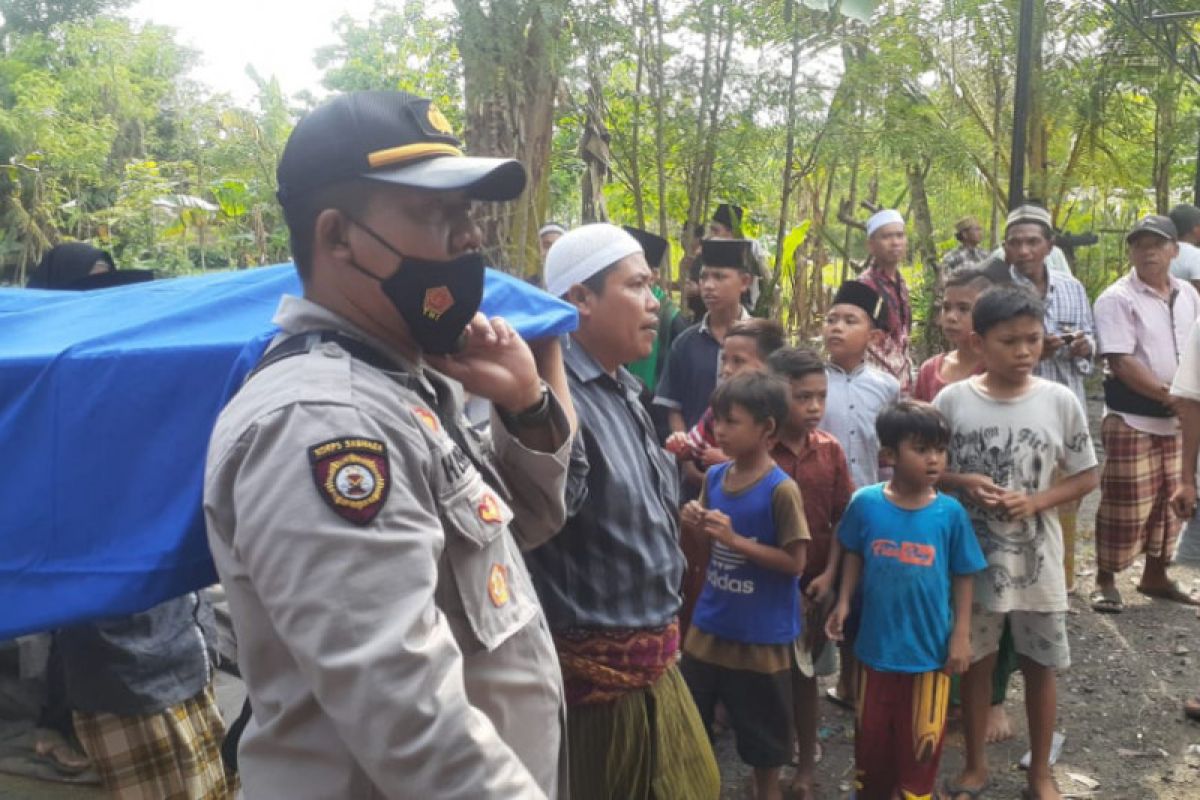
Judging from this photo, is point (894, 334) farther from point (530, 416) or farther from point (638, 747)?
point (530, 416)

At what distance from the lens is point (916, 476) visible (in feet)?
10.7

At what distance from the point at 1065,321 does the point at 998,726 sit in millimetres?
2087

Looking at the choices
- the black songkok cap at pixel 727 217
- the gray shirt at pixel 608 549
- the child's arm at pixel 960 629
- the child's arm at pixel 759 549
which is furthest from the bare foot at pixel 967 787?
the black songkok cap at pixel 727 217

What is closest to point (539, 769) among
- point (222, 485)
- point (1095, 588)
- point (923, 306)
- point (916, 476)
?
point (222, 485)

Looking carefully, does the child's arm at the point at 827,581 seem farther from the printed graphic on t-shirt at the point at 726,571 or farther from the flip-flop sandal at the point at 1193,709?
the flip-flop sandal at the point at 1193,709

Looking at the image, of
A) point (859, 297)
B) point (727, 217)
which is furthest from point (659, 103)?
point (859, 297)

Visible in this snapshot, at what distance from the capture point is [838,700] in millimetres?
4211

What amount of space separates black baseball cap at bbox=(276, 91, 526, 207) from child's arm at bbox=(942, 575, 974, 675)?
242cm

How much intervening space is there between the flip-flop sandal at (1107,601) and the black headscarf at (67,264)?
15.7ft

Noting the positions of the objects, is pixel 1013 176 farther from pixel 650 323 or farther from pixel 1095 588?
pixel 650 323

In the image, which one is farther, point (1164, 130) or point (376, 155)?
point (1164, 130)

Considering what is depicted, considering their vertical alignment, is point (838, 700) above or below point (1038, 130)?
Answer: below

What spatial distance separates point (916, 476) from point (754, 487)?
52 centimetres

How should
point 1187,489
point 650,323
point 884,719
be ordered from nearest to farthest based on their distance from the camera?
1. point 650,323
2. point 884,719
3. point 1187,489
